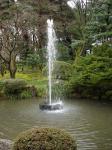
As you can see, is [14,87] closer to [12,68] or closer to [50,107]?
[50,107]

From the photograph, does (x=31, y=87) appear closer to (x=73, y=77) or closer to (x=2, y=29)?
(x=73, y=77)

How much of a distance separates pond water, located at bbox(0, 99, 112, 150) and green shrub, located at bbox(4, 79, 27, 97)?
2044 millimetres

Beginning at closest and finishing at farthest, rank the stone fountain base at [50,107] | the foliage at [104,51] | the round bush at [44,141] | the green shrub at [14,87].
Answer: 1. the round bush at [44,141]
2. the stone fountain base at [50,107]
3. the foliage at [104,51]
4. the green shrub at [14,87]

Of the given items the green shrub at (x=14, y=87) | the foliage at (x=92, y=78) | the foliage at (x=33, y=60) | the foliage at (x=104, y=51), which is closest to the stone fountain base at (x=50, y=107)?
the foliage at (x=92, y=78)

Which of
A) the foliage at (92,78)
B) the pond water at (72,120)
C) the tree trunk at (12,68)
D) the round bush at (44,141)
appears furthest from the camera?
the tree trunk at (12,68)

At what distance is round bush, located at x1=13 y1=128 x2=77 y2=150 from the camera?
275 inches

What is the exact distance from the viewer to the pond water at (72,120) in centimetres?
1260

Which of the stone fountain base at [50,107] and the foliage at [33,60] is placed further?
the foliage at [33,60]

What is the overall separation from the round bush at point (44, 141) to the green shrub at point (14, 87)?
51.8 ft

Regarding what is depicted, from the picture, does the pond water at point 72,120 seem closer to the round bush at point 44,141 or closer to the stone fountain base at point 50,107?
the stone fountain base at point 50,107

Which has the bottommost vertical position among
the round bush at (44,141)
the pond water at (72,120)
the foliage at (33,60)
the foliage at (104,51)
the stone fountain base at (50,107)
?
the pond water at (72,120)

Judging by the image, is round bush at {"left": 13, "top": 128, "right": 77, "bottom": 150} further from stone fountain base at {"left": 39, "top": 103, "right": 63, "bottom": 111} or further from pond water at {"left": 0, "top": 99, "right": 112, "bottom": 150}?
stone fountain base at {"left": 39, "top": 103, "right": 63, "bottom": 111}

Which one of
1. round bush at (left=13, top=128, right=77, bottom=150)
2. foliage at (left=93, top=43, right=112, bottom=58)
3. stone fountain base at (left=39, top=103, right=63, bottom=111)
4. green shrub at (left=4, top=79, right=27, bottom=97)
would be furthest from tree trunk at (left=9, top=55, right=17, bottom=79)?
round bush at (left=13, top=128, right=77, bottom=150)

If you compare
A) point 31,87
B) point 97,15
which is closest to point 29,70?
point 31,87
